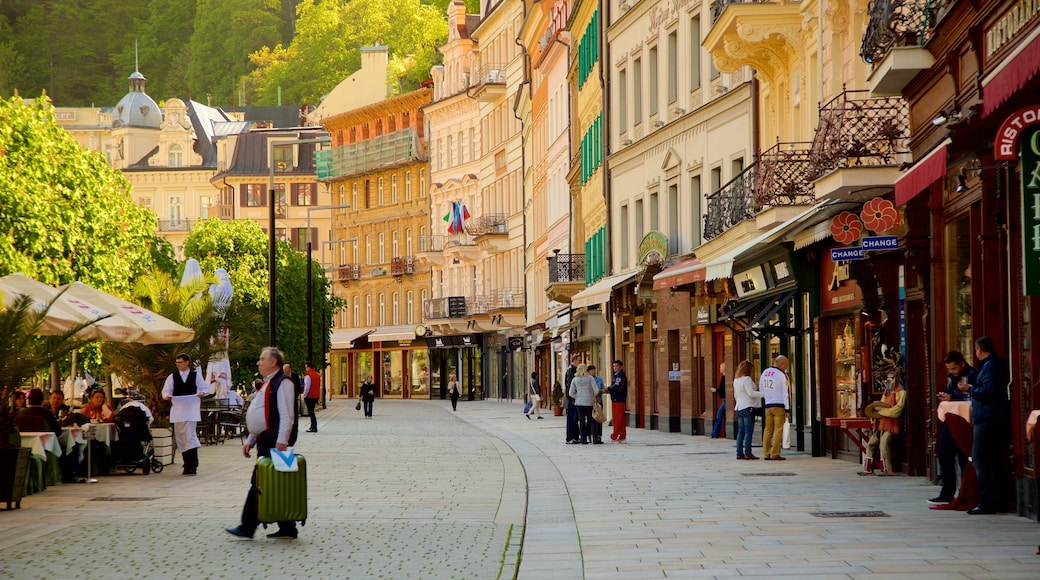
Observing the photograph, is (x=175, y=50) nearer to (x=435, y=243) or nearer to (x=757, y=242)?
(x=435, y=243)

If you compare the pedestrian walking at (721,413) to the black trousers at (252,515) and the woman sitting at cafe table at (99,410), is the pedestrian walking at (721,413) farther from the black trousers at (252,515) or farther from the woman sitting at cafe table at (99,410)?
the black trousers at (252,515)

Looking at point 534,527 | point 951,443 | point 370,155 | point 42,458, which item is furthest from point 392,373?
point 534,527

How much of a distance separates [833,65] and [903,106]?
16.6ft

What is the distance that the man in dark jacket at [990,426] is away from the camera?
1501 cm

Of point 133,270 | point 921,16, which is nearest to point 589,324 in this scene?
point 133,270

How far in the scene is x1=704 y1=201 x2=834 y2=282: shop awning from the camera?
23906 mm

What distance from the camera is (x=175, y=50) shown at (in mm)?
139625

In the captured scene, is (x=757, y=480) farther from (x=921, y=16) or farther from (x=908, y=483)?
(x=921, y=16)

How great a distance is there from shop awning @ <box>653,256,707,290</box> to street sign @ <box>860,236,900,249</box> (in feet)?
29.5

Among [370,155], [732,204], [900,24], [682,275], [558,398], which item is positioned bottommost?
[558,398]

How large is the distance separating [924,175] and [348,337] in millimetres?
96610

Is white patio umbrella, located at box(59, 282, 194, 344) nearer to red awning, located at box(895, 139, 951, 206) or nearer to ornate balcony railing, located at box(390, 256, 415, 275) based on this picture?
red awning, located at box(895, 139, 951, 206)

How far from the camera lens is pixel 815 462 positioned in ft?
81.7

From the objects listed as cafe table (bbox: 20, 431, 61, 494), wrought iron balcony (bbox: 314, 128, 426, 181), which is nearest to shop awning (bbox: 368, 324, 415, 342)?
wrought iron balcony (bbox: 314, 128, 426, 181)
